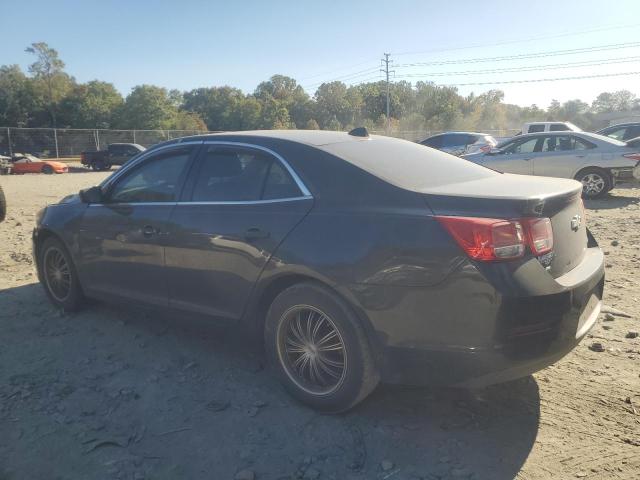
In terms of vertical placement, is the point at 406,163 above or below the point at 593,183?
above

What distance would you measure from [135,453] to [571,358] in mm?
2997

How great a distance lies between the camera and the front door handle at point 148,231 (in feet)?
13.1

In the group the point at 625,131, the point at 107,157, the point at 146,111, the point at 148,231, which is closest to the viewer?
the point at 148,231

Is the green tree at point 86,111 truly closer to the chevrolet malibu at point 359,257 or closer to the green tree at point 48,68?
the green tree at point 48,68

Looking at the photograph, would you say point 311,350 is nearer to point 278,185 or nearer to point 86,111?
point 278,185

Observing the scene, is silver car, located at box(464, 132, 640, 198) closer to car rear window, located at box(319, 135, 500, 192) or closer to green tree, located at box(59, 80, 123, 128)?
car rear window, located at box(319, 135, 500, 192)

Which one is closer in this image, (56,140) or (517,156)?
(517,156)

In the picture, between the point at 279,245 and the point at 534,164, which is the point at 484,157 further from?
the point at 279,245

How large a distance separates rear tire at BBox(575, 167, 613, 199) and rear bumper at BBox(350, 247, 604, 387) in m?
10.2

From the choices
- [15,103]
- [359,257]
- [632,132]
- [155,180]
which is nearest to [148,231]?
[155,180]

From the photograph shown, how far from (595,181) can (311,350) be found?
1087 cm

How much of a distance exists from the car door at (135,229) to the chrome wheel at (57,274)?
395 mm

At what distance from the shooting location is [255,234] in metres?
3.35

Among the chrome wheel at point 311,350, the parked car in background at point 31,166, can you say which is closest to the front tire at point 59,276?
the chrome wheel at point 311,350
